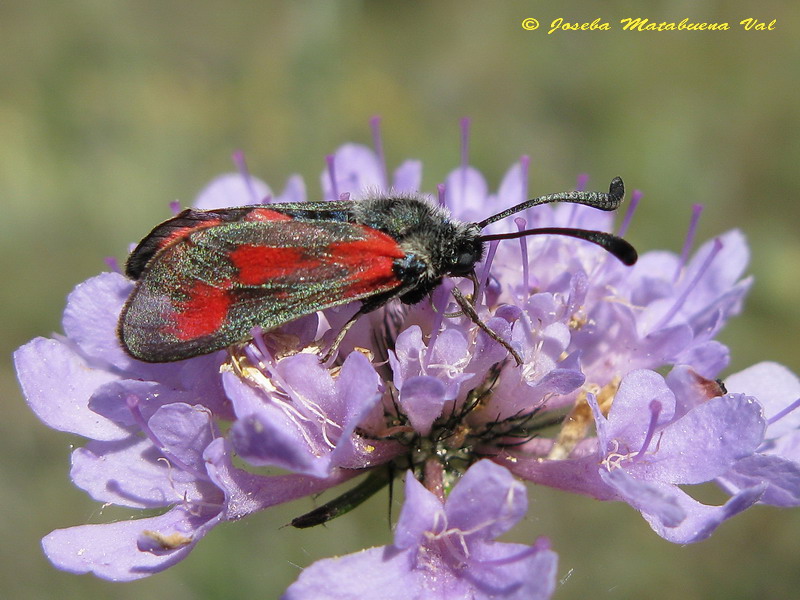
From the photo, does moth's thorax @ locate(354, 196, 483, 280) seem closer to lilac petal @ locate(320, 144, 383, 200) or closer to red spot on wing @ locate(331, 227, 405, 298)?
red spot on wing @ locate(331, 227, 405, 298)

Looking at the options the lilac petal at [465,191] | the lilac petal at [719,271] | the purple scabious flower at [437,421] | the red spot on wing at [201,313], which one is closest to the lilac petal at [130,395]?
the purple scabious flower at [437,421]

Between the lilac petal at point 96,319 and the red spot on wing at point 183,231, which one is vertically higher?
the red spot on wing at point 183,231

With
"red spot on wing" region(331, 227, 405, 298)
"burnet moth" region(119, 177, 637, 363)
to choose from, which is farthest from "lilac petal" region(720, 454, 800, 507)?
"red spot on wing" region(331, 227, 405, 298)

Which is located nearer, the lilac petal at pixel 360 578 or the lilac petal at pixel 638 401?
the lilac petal at pixel 360 578

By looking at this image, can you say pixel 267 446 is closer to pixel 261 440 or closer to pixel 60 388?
pixel 261 440

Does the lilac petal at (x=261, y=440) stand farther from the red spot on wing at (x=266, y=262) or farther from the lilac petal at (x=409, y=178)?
the lilac petal at (x=409, y=178)

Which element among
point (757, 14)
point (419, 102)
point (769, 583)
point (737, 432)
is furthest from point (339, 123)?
point (737, 432)

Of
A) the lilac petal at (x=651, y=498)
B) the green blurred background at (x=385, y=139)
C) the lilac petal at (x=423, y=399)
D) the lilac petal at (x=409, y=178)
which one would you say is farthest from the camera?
the green blurred background at (x=385, y=139)

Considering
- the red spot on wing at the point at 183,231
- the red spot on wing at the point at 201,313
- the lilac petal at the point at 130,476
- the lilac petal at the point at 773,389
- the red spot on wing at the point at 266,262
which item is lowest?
the lilac petal at the point at 773,389

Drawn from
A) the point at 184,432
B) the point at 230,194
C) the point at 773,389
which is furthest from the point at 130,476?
the point at 773,389
